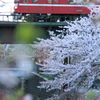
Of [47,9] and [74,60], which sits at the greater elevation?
[74,60]

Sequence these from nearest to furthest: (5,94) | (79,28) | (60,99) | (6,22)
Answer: (5,94), (60,99), (79,28), (6,22)

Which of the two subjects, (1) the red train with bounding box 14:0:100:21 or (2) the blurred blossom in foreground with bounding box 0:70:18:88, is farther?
(1) the red train with bounding box 14:0:100:21

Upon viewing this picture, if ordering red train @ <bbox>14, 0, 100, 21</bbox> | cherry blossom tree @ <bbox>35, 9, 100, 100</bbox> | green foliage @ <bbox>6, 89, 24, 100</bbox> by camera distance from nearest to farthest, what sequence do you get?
green foliage @ <bbox>6, 89, 24, 100</bbox>
cherry blossom tree @ <bbox>35, 9, 100, 100</bbox>
red train @ <bbox>14, 0, 100, 21</bbox>

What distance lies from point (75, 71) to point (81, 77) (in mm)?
245

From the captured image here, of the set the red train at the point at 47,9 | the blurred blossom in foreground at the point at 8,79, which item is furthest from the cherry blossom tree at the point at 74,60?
the red train at the point at 47,9

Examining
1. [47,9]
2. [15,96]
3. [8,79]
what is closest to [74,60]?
[8,79]

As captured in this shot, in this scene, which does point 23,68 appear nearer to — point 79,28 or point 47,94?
point 47,94

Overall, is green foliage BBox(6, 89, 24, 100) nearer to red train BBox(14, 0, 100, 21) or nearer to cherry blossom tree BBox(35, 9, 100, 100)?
cherry blossom tree BBox(35, 9, 100, 100)

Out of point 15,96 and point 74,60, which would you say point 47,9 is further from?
point 15,96

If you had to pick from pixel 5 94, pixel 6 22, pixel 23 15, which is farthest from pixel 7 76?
pixel 23 15

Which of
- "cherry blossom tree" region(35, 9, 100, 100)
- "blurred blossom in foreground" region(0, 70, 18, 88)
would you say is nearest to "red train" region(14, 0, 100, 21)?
"cherry blossom tree" region(35, 9, 100, 100)

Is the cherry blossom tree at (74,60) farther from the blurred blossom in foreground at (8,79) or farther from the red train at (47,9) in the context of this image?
the red train at (47,9)

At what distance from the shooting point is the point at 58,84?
1007cm

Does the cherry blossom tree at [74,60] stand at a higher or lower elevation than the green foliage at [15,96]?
lower
